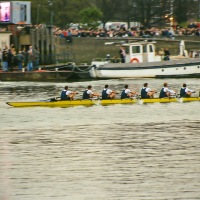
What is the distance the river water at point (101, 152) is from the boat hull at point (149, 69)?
12683 mm

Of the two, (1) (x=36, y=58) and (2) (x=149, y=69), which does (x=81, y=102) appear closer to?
(1) (x=36, y=58)

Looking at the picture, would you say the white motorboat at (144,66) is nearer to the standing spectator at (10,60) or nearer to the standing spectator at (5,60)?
the standing spectator at (10,60)

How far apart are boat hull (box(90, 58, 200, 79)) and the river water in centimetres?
1268

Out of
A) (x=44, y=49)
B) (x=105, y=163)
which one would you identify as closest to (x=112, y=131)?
(x=105, y=163)

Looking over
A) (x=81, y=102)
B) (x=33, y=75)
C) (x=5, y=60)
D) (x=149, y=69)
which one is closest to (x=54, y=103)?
(x=81, y=102)

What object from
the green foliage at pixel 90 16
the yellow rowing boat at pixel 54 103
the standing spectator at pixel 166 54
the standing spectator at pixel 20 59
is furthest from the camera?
the green foliage at pixel 90 16

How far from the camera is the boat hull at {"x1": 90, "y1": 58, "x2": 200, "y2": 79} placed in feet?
224

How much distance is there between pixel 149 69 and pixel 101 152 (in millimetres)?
30882

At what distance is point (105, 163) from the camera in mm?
35469

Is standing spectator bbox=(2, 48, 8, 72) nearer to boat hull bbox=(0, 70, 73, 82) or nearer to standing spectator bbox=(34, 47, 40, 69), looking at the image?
boat hull bbox=(0, 70, 73, 82)

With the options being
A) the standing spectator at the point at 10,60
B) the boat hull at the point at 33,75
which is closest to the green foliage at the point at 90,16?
the standing spectator at the point at 10,60

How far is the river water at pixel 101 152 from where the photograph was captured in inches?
1228

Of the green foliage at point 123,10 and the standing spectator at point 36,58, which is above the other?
the green foliage at point 123,10

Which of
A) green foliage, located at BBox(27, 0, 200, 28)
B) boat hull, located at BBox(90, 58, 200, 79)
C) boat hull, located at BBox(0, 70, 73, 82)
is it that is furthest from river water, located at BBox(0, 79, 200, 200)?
green foliage, located at BBox(27, 0, 200, 28)
